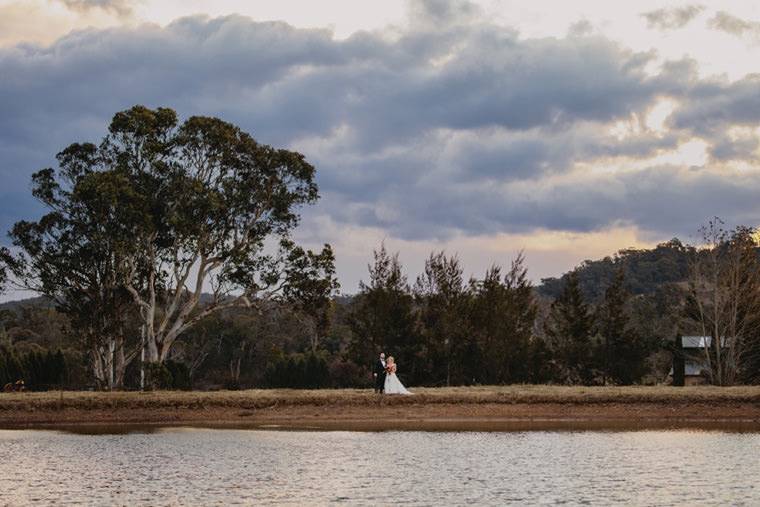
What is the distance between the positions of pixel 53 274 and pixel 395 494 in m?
31.6

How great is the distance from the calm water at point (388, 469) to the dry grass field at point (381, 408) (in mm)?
5088

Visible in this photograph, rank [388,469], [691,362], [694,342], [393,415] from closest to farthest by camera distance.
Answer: [388,469]
[393,415]
[691,362]
[694,342]

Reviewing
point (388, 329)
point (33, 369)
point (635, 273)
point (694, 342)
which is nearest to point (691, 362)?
point (694, 342)

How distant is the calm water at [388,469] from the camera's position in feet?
43.6

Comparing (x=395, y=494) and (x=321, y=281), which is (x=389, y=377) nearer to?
(x=321, y=281)

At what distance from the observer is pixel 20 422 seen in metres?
28.2

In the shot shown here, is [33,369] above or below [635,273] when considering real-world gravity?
below

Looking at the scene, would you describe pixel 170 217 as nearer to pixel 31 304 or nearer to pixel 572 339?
pixel 572 339

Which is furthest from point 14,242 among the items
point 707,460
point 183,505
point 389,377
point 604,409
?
point 707,460

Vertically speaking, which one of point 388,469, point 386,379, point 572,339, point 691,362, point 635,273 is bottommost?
point 388,469

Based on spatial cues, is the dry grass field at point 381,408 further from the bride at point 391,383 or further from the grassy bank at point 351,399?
the bride at point 391,383

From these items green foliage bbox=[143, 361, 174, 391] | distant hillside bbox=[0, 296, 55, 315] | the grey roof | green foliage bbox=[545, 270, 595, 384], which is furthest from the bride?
distant hillside bbox=[0, 296, 55, 315]

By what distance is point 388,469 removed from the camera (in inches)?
647

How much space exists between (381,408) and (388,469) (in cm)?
1306
